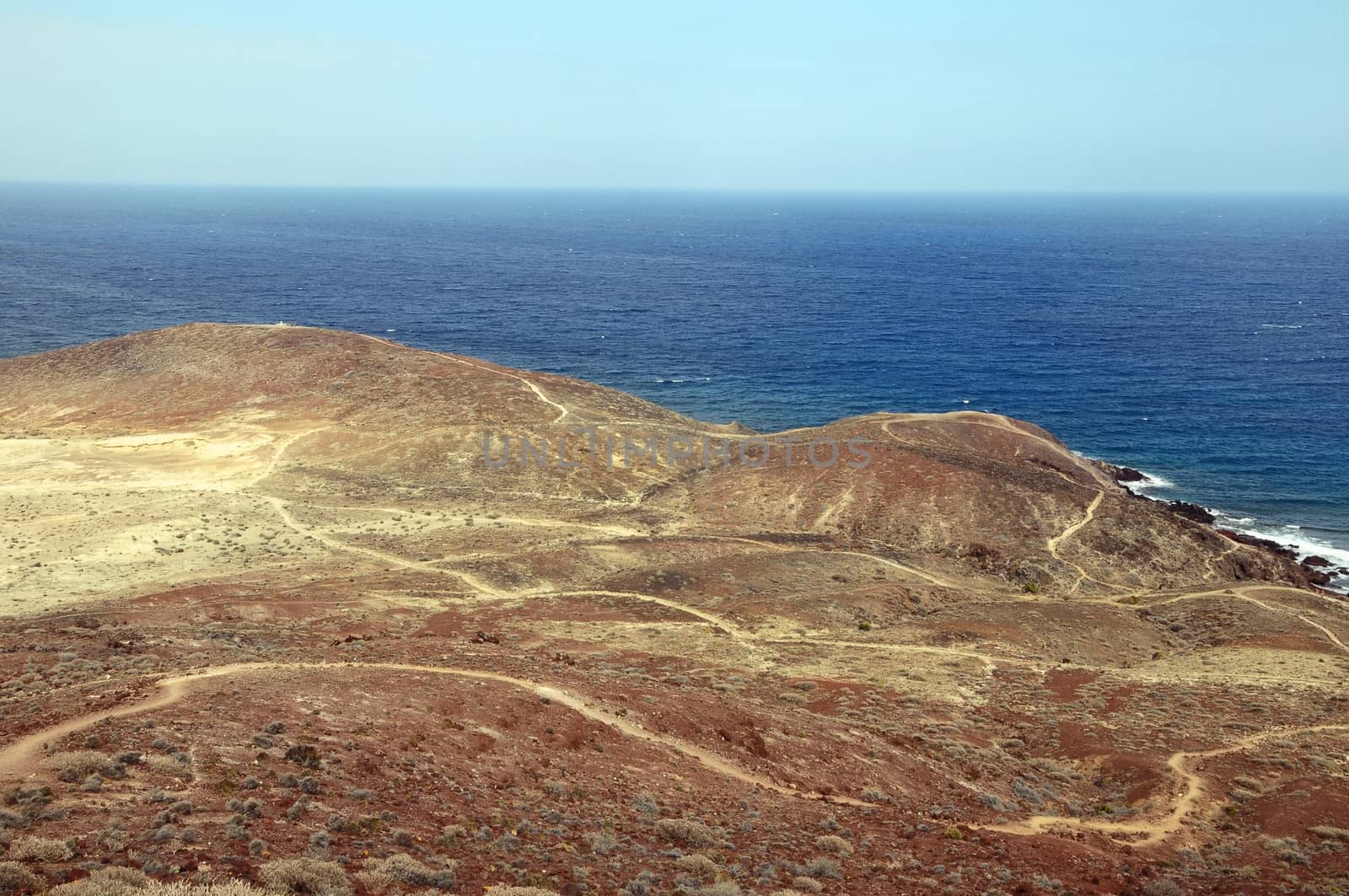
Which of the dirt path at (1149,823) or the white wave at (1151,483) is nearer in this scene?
the dirt path at (1149,823)

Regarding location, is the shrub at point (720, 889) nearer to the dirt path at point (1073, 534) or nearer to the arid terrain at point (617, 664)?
the arid terrain at point (617, 664)

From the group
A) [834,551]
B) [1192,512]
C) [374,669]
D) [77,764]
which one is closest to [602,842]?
[77,764]

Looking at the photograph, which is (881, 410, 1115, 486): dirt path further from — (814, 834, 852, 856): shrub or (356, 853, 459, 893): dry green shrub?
(356, 853, 459, 893): dry green shrub

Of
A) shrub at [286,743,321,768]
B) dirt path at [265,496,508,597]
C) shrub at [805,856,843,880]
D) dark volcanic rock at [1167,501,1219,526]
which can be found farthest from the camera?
dark volcanic rock at [1167,501,1219,526]

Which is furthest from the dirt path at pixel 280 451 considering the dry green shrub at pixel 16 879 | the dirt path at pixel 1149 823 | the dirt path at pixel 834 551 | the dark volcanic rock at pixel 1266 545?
the dark volcanic rock at pixel 1266 545

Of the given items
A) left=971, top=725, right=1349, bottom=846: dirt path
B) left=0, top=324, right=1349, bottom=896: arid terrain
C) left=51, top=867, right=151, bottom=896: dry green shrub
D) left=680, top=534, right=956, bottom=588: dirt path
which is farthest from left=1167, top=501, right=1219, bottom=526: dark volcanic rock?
left=51, top=867, right=151, bottom=896: dry green shrub

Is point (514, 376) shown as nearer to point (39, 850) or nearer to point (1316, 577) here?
point (1316, 577)
